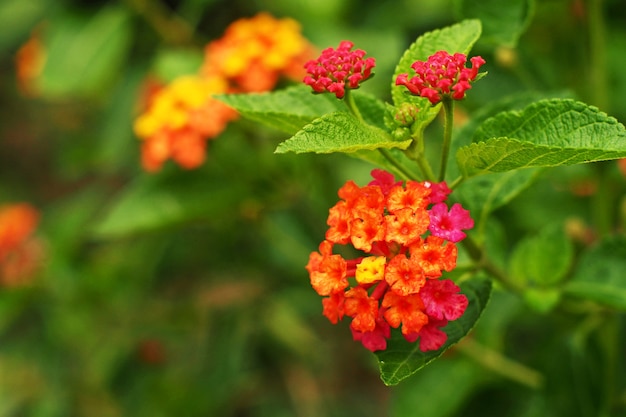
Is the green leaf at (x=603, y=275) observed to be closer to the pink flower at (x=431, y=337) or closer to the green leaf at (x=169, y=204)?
the pink flower at (x=431, y=337)

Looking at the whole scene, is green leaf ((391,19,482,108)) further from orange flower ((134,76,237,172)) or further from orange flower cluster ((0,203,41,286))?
orange flower cluster ((0,203,41,286))

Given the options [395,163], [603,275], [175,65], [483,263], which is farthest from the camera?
[175,65]

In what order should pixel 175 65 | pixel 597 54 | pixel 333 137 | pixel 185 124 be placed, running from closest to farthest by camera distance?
1. pixel 333 137
2. pixel 597 54
3. pixel 185 124
4. pixel 175 65

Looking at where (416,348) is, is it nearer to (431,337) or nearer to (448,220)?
(431,337)

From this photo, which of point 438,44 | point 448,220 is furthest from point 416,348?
point 438,44

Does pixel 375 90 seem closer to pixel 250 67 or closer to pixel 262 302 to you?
pixel 250 67

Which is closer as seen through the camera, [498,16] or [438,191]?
[438,191]

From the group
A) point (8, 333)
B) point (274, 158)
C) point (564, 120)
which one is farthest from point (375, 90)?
point (8, 333)

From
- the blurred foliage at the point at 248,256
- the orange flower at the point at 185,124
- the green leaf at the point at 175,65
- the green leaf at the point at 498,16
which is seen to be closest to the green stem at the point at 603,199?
the blurred foliage at the point at 248,256

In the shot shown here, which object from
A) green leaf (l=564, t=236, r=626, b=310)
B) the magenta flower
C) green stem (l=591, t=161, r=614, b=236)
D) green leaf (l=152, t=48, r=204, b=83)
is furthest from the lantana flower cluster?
green leaf (l=152, t=48, r=204, b=83)
